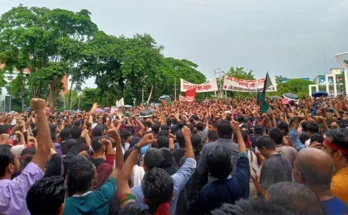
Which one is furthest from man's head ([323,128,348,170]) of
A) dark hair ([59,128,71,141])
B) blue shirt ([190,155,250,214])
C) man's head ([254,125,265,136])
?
dark hair ([59,128,71,141])

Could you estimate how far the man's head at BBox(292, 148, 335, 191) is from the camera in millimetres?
2146

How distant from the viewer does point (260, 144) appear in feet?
12.2

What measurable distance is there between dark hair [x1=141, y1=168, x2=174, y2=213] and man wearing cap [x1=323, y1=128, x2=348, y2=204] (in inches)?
51.7

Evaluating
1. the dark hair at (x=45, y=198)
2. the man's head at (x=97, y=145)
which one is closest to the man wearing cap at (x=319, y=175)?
the dark hair at (x=45, y=198)

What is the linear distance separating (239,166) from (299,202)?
46.4 inches

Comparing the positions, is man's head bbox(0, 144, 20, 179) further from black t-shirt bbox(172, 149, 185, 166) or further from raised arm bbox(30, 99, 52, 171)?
black t-shirt bbox(172, 149, 185, 166)

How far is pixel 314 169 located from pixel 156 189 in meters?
1.16

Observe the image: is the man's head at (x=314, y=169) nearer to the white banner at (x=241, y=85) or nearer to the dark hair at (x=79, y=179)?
the dark hair at (x=79, y=179)

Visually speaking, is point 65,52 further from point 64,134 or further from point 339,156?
point 339,156

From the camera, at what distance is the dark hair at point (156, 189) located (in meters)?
2.07

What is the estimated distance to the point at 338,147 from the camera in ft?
9.14

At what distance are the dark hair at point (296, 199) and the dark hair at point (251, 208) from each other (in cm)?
14

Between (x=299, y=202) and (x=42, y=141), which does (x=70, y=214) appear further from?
(x=299, y=202)

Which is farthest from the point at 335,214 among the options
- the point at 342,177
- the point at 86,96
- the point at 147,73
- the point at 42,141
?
the point at 86,96
